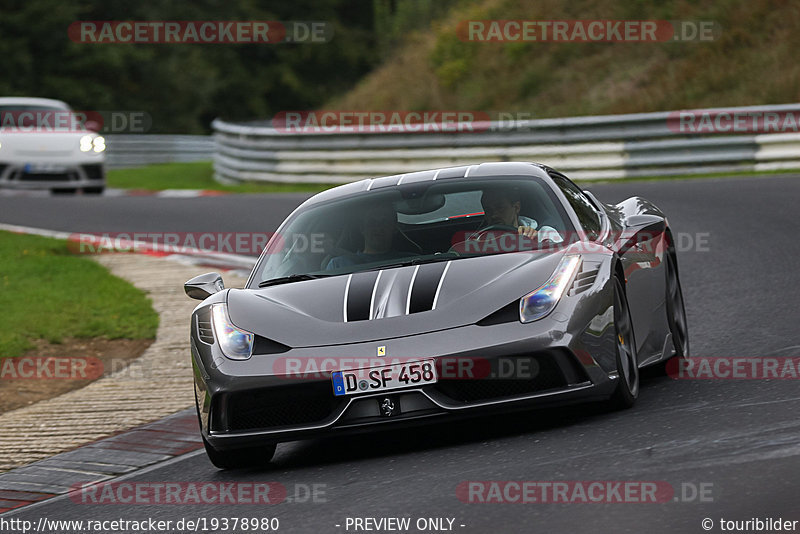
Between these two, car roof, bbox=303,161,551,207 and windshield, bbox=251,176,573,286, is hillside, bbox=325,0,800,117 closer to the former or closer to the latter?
car roof, bbox=303,161,551,207

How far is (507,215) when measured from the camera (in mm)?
6746

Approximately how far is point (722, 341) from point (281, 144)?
15.6 m

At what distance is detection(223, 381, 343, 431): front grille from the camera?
566cm

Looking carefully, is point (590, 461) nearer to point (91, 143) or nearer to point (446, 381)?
point (446, 381)

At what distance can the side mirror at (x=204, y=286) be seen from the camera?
6.63m

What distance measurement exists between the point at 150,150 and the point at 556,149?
67.2 ft

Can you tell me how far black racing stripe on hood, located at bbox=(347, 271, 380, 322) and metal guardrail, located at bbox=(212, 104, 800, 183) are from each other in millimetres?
12555

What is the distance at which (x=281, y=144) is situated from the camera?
74.5ft

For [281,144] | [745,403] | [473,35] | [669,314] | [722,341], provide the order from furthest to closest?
[473,35] < [281,144] < [722,341] < [669,314] < [745,403]

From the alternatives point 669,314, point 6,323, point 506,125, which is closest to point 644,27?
point 506,125

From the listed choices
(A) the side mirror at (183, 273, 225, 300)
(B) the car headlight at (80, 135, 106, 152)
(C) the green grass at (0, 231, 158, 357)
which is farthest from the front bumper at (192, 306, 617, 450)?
(B) the car headlight at (80, 135, 106, 152)

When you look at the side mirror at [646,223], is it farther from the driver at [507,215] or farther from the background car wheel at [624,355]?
the background car wheel at [624,355]

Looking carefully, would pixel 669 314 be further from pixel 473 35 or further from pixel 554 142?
pixel 473 35

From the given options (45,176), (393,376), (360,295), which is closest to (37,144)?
(45,176)
